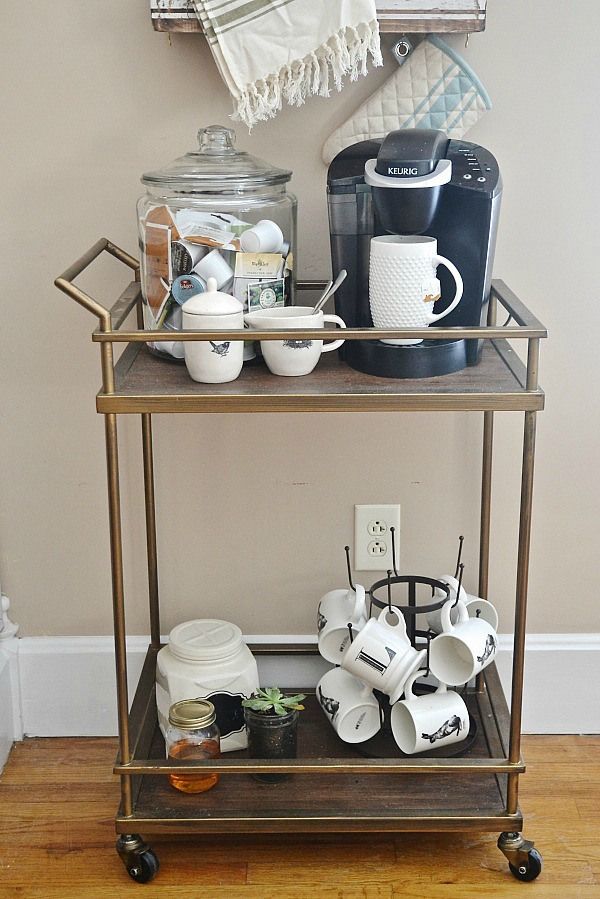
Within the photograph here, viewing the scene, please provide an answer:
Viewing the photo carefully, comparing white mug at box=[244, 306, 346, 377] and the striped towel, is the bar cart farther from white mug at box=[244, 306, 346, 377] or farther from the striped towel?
the striped towel

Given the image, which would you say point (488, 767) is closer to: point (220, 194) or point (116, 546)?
point (116, 546)

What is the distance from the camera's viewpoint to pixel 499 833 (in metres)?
1.37

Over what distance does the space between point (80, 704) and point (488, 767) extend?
0.68 m

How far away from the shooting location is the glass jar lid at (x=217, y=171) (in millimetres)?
1222

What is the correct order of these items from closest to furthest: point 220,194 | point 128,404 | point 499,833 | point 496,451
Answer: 1. point 128,404
2. point 220,194
3. point 499,833
4. point 496,451

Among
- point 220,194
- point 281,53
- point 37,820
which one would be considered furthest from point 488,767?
point 281,53

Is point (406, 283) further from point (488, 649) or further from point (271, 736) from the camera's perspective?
point (271, 736)

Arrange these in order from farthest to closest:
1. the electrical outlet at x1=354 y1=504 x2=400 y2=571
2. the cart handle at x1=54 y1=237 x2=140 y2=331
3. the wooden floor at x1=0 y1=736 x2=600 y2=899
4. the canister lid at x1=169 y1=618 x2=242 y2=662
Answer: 1. the electrical outlet at x1=354 y1=504 x2=400 y2=571
2. the canister lid at x1=169 y1=618 x2=242 y2=662
3. the wooden floor at x1=0 y1=736 x2=600 y2=899
4. the cart handle at x1=54 y1=237 x2=140 y2=331

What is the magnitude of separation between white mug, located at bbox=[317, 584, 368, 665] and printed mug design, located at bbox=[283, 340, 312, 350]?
0.41 m

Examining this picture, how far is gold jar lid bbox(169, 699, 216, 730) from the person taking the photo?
131cm

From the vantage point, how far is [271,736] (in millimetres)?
1322

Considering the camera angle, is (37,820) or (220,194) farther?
(37,820)

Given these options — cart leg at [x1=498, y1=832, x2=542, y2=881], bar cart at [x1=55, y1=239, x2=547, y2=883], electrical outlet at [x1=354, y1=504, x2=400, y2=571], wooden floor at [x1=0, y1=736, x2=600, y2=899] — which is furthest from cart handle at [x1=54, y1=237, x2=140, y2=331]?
cart leg at [x1=498, y1=832, x2=542, y2=881]

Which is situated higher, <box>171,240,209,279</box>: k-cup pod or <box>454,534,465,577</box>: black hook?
<box>171,240,209,279</box>: k-cup pod
